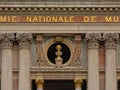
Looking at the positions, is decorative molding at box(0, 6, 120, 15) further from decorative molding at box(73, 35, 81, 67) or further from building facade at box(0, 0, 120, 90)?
decorative molding at box(73, 35, 81, 67)

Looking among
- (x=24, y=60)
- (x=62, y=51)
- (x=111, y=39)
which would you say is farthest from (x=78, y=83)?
(x=24, y=60)

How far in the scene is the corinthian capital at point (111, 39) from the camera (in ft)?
129

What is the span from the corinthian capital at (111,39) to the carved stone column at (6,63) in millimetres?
5422

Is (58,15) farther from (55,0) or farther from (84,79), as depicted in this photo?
(84,79)

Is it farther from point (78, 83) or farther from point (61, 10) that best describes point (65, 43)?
point (78, 83)

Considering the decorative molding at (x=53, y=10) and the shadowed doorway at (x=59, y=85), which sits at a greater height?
the decorative molding at (x=53, y=10)

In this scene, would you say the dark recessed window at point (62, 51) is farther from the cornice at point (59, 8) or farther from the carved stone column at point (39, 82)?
the cornice at point (59, 8)

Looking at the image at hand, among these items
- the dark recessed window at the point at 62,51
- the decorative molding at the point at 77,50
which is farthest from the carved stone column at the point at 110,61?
the dark recessed window at the point at 62,51

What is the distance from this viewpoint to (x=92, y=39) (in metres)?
39.2

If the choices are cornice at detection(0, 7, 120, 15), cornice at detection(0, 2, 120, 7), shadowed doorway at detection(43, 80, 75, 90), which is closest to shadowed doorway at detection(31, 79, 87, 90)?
shadowed doorway at detection(43, 80, 75, 90)

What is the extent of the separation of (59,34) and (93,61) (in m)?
2.53

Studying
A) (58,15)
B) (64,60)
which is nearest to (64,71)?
(64,60)

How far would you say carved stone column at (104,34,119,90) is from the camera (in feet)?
127

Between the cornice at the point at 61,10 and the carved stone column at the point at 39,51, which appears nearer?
the cornice at the point at 61,10
